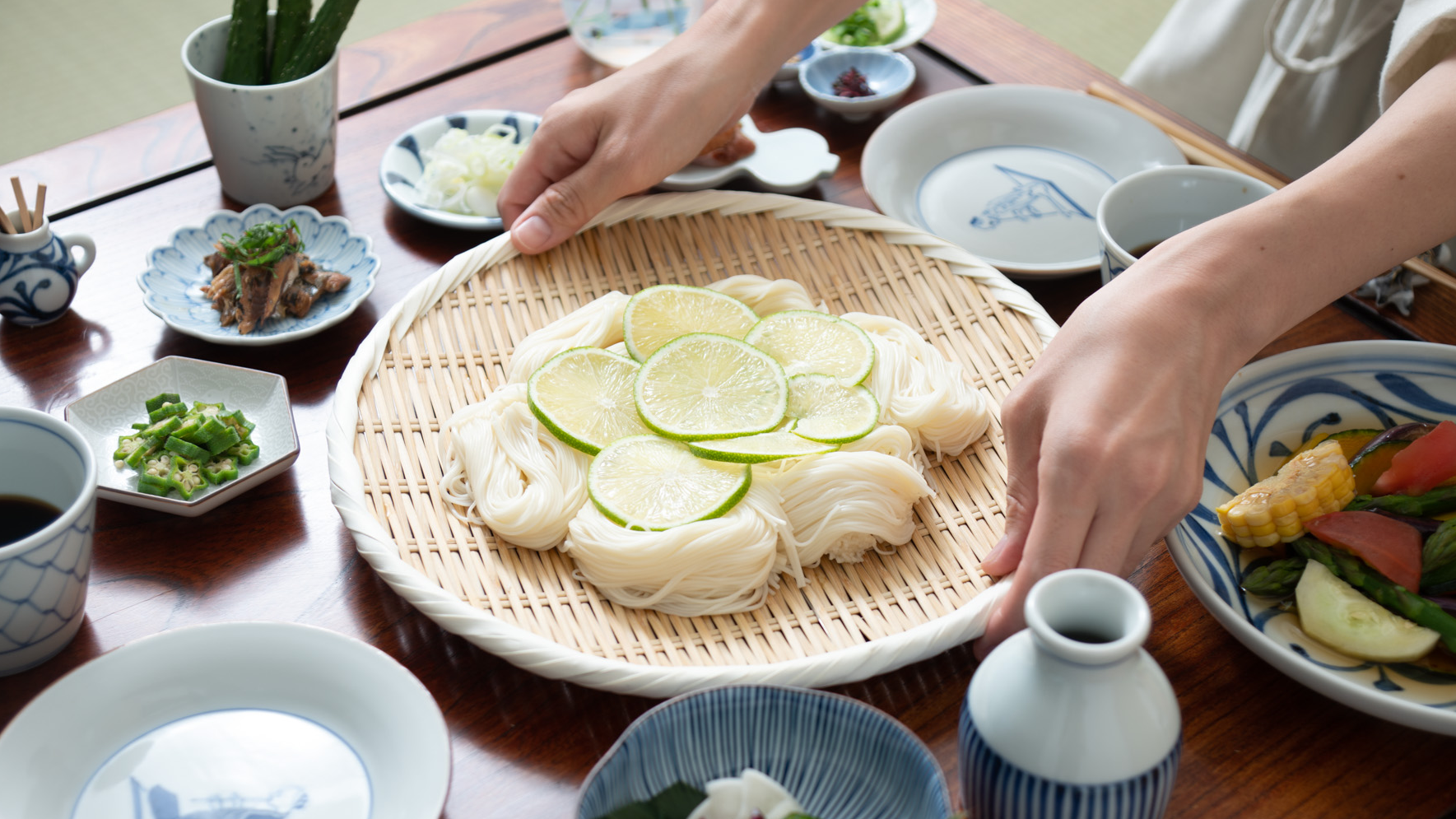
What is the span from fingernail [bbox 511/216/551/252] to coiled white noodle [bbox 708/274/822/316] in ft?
1.12

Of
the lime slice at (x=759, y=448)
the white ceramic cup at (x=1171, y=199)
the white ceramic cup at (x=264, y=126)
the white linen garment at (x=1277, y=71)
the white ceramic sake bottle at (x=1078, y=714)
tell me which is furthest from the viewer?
the white linen garment at (x=1277, y=71)

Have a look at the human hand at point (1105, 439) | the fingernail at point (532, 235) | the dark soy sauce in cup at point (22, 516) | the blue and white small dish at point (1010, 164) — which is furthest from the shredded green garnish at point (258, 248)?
the human hand at point (1105, 439)

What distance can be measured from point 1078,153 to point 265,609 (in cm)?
207

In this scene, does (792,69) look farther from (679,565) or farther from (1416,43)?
(679,565)

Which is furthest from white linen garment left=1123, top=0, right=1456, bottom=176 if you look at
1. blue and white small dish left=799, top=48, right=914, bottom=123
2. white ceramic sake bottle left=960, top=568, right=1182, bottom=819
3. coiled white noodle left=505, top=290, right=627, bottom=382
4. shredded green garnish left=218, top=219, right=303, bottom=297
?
shredded green garnish left=218, top=219, right=303, bottom=297

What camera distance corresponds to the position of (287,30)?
2.26 metres

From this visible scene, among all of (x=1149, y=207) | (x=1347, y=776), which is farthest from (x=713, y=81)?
(x=1347, y=776)

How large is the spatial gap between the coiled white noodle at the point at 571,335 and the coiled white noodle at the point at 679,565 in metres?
0.40

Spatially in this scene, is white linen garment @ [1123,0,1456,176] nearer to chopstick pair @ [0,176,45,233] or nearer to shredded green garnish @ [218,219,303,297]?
shredded green garnish @ [218,219,303,297]

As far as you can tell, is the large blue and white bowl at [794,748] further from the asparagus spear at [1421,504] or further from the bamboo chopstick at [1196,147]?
the bamboo chopstick at [1196,147]

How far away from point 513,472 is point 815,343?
614 millimetres

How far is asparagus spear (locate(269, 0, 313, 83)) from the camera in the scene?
225 centimetres

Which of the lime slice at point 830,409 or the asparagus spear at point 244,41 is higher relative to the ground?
the asparagus spear at point 244,41

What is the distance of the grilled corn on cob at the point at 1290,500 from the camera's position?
4.82 ft
